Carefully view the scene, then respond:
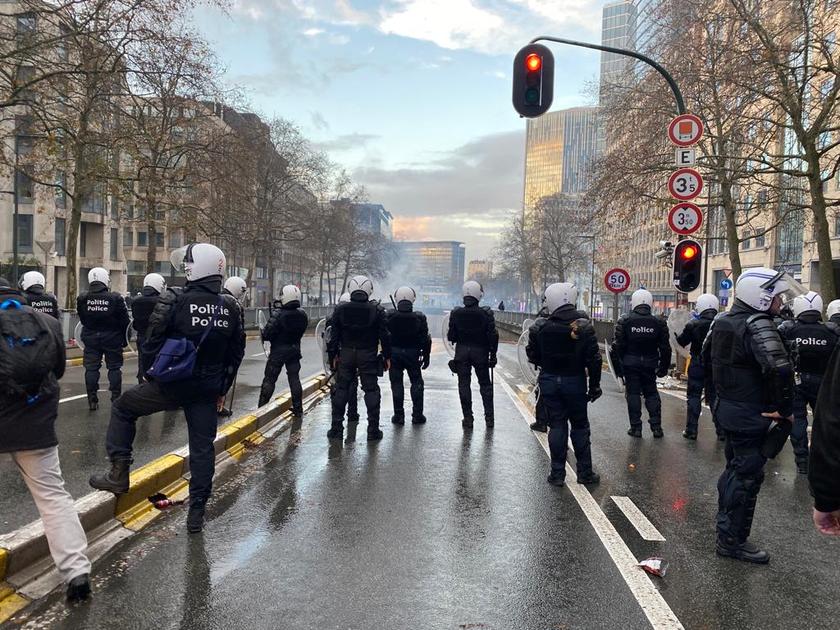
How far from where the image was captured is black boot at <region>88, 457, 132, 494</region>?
4625 millimetres

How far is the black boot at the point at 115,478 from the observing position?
462 cm

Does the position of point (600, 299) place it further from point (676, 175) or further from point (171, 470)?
point (171, 470)

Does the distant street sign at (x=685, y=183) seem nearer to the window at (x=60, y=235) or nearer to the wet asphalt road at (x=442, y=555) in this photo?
the wet asphalt road at (x=442, y=555)

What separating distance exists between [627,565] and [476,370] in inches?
194

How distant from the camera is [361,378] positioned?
318 inches

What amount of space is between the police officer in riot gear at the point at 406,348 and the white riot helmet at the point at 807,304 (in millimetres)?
4572

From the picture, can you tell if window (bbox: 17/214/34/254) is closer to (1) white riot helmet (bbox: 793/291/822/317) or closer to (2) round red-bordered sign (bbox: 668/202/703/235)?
(2) round red-bordered sign (bbox: 668/202/703/235)

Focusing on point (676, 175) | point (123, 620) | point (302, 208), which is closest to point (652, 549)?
point (123, 620)

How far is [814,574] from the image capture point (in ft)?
13.6

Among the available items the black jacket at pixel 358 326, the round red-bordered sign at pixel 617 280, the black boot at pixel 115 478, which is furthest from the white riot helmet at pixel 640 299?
the round red-bordered sign at pixel 617 280

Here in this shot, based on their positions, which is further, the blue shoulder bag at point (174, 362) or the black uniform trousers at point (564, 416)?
the black uniform trousers at point (564, 416)

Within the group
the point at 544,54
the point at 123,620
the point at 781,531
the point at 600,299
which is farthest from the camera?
the point at 600,299

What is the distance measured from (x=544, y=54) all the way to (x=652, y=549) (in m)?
8.17

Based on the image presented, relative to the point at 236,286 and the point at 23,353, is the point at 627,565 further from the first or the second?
the point at 236,286
